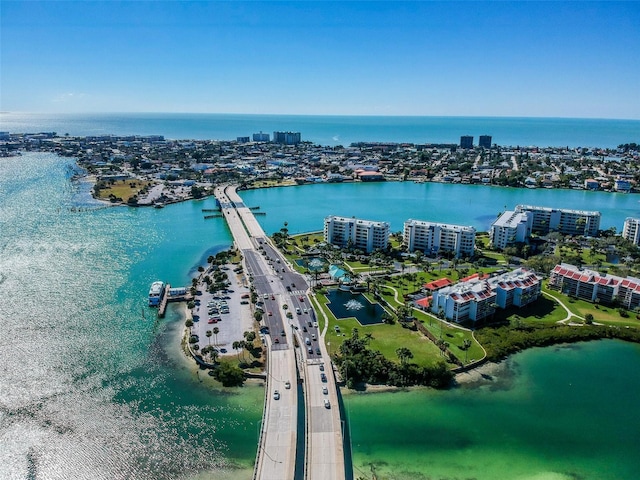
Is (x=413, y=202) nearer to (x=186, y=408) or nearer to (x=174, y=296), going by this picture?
(x=174, y=296)

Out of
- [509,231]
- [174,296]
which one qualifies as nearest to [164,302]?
[174,296]

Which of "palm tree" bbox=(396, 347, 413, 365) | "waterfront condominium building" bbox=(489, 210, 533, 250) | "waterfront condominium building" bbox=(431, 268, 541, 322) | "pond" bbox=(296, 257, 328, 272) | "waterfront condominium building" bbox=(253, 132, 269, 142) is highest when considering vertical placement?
"waterfront condominium building" bbox=(253, 132, 269, 142)

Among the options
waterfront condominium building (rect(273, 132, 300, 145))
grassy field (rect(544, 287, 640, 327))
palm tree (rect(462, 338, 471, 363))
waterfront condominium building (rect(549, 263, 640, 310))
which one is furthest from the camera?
waterfront condominium building (rect(273, 132, 300, 145))

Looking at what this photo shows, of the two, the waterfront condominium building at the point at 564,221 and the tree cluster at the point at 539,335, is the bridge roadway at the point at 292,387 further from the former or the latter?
the waterfront condominium building at the point at 564,221

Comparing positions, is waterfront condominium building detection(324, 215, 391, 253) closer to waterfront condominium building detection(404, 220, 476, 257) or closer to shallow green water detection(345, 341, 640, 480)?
waterfront condominium building detection(404, 220, 476, 257)

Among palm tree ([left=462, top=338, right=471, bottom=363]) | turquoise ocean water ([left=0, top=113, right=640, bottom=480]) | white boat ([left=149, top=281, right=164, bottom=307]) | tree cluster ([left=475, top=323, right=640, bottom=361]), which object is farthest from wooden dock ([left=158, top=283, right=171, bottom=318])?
tree cluster ([left=475, top=323, right=640, bottom=361])
